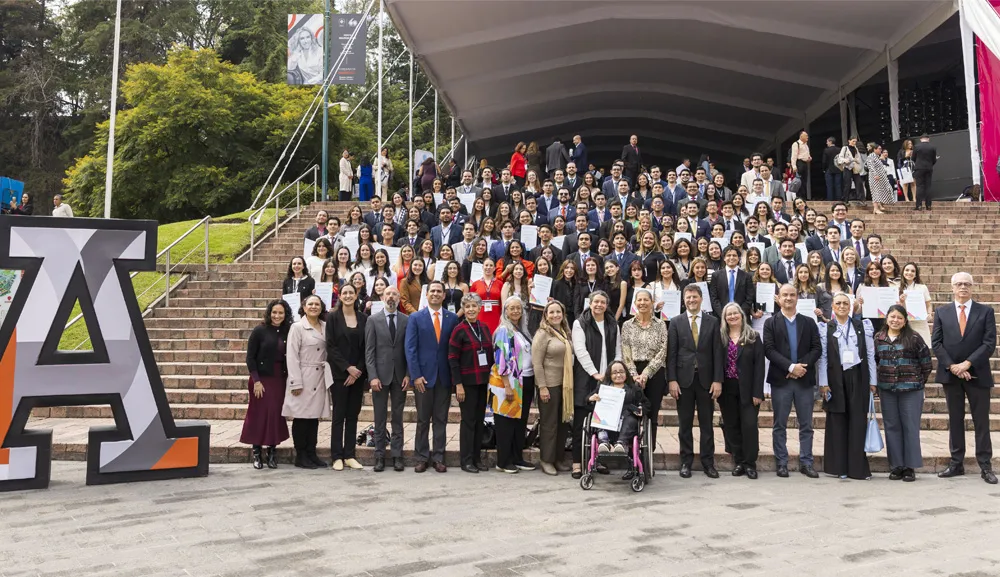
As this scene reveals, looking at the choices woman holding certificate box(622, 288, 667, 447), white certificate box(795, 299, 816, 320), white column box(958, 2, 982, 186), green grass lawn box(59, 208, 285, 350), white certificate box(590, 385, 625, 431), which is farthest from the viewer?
white column box(958, 2, 982, 186)

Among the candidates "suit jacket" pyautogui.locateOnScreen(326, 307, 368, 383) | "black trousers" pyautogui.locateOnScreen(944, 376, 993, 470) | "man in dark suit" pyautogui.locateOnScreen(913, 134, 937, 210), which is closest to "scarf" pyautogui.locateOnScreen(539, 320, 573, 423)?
"suit jacket" pyautogui.locateOnScreen(326, 307, 368, 383)

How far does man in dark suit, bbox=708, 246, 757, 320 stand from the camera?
29.1 ft

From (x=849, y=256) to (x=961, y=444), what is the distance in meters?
2.87

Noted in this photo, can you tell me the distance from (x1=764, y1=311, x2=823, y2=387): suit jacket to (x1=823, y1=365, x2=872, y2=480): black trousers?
333 mm

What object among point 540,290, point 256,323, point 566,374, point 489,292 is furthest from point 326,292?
point 566,374

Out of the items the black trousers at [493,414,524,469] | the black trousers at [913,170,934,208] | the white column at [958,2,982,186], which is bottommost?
the black trousers at [493,414,524,469]

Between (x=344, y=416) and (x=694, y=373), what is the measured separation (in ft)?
11.1

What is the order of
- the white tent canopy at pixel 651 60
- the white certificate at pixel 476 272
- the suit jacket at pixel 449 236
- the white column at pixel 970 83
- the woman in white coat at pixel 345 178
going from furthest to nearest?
the white tent canopy at pixel 651 60, the woman in white coat at pixel 345 178, the white column at pixel 970 83, the suit jacket at pixel 449 236, the white certificate at pixel 476 272

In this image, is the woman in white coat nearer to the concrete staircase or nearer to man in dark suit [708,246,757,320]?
the concrete staircase

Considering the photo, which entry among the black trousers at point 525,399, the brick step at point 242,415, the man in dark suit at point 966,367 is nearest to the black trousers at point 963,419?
the man in dark suit at point 966,367

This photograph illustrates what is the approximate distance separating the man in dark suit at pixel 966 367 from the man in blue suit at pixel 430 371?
4650 millimetres

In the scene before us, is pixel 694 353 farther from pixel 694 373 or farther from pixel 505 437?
pixel 505 437

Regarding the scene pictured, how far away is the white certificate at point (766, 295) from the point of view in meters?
8.77

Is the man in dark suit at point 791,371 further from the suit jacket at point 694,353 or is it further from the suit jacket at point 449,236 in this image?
the suit jacket at point 449,236
